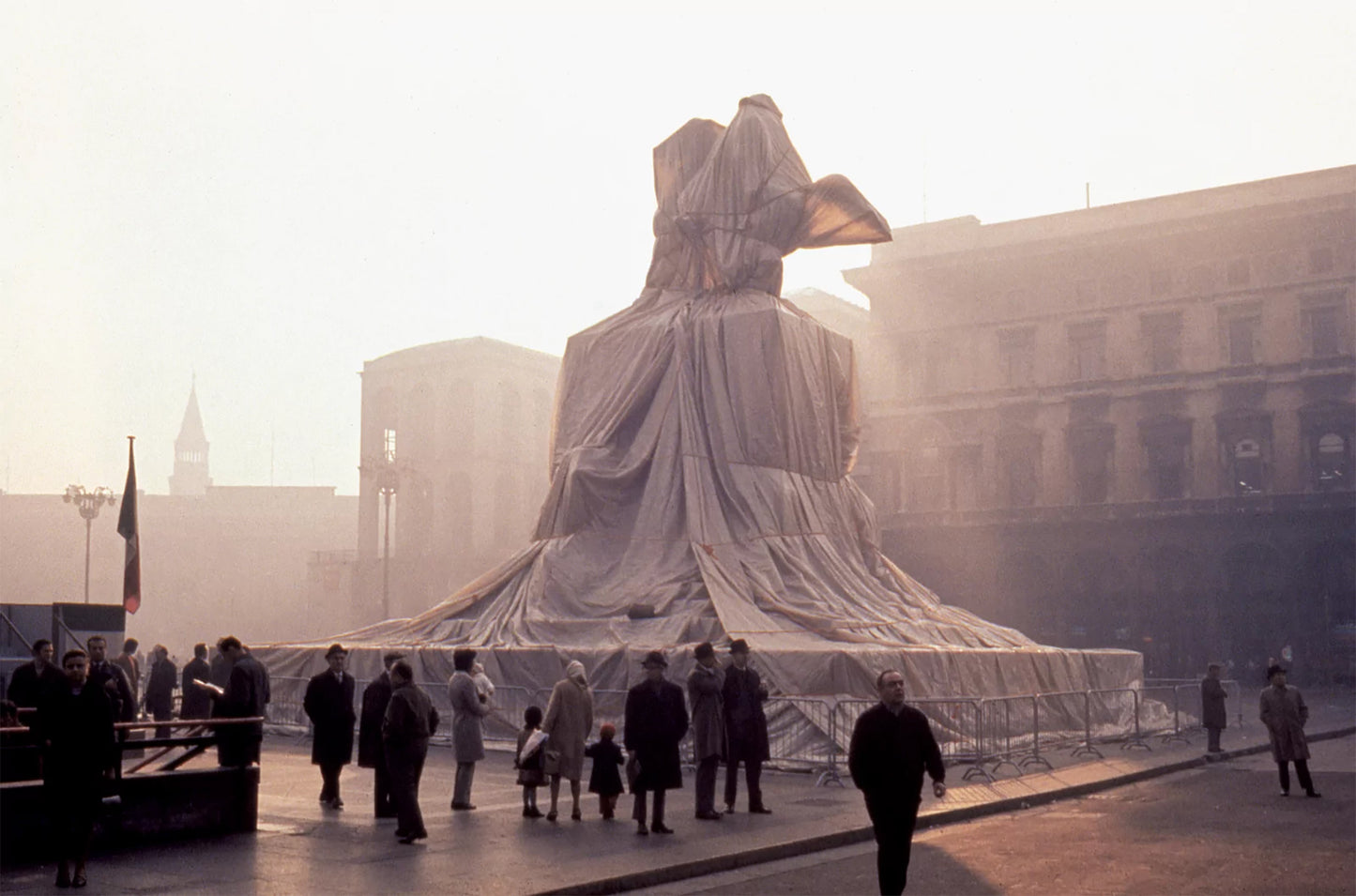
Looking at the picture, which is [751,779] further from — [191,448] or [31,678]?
[191,448]

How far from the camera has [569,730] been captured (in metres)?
13.8

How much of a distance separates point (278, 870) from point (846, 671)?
34.5 ft

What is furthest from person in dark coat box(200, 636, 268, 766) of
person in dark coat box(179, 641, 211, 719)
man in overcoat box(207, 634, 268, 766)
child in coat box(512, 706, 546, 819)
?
person in dark coat box(179, 641, 211, 719)

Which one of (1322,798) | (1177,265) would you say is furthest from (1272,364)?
(1322,798)

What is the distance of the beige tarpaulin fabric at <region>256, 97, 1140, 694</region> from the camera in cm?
2255

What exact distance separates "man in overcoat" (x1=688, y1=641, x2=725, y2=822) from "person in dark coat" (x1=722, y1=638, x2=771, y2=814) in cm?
16

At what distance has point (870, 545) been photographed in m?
27.6

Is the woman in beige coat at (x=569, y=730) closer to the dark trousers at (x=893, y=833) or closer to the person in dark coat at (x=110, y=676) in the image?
the person in dark coat at (x=110, y=676)

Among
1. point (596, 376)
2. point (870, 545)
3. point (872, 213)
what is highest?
point (872, 213)

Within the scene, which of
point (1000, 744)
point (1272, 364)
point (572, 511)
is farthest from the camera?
point (1272, 364)

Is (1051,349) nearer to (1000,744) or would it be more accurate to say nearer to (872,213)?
(872,213)

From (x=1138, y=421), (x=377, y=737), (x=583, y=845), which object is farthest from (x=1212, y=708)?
(x=1138, y=421)

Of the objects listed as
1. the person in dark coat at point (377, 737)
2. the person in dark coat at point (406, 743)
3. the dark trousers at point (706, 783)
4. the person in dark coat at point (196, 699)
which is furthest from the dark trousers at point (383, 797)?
the person in dark coat at point (196, 699)

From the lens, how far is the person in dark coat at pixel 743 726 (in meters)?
14.1
